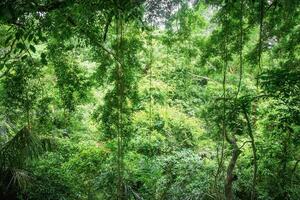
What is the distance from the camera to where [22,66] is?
4309 mm

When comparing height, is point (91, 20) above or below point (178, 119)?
above

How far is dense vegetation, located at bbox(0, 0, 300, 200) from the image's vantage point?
142 inches

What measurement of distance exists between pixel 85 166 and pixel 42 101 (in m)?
1.13

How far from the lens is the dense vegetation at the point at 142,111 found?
3602 millimetres

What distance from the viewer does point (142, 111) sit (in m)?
6.82

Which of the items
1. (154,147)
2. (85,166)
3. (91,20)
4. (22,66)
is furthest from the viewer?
(154,147)

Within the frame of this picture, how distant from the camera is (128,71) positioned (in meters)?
4.51

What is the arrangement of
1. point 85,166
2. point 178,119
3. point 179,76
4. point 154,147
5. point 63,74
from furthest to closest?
point 179,76 → point 178,119 → point 154,147 → point 85,166 → point 63,74

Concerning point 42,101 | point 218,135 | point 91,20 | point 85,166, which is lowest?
point 85,166

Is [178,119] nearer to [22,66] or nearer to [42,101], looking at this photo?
[42,101]

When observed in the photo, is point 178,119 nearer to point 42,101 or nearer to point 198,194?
point 198,194

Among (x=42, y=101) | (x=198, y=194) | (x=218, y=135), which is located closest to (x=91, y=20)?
(x=42, y=101)

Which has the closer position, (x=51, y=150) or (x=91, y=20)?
(x=91, y=20)

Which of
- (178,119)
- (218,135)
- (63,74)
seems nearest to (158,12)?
(63,74)
